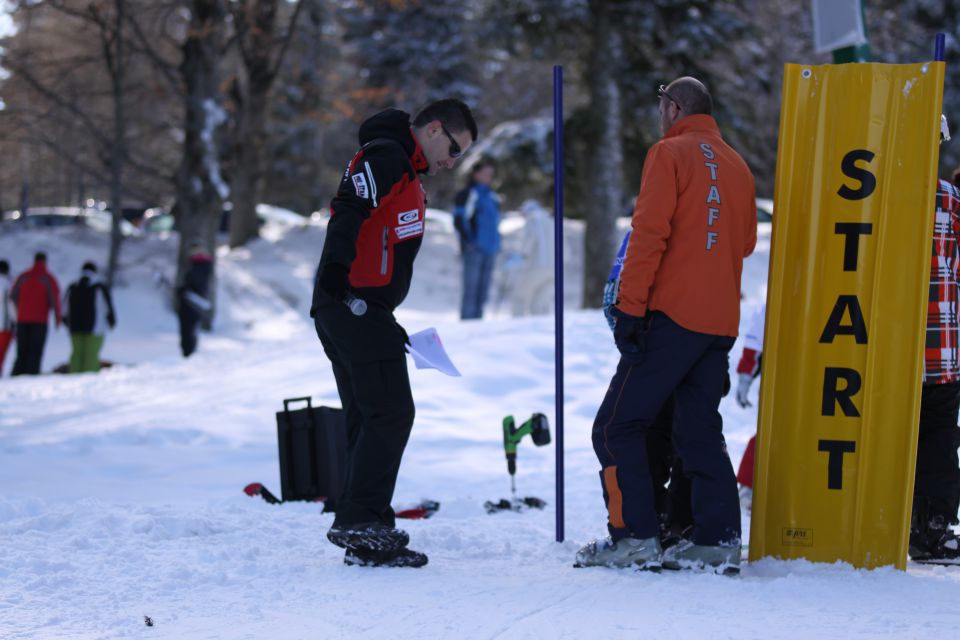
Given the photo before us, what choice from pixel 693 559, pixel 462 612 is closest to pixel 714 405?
pixel 693 559

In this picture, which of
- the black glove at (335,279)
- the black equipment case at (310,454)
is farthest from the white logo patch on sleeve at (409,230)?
the black equipment case at (310,454)

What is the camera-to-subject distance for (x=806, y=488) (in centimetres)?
493

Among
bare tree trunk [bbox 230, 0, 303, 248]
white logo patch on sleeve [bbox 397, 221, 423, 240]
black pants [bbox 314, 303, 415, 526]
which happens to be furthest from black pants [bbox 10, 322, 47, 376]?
white logo patch on sleeve [bbox 397, 221, 423, 240]

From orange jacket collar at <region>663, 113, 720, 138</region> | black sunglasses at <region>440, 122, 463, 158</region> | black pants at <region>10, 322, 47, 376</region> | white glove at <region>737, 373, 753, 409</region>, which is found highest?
orange jacket collar at <region>663, 113, 720, 138</region>

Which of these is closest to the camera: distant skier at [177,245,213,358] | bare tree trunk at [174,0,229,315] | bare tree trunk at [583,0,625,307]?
distant skier at [177,245,213,358]

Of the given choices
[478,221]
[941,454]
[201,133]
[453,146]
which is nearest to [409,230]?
[453,146]

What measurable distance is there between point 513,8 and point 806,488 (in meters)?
15.5

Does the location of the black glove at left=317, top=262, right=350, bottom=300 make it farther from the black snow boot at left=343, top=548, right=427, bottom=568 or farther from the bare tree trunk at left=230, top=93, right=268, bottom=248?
the bare tree trunk at left=230, top=93, right=268, bottom=248

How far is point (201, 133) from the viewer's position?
70.7 ft

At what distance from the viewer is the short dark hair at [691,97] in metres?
4.99

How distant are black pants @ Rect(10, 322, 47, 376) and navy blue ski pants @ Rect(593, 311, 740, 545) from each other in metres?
13.8

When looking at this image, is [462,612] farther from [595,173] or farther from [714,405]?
[595,173]

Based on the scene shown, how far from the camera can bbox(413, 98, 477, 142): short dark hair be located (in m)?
5.08

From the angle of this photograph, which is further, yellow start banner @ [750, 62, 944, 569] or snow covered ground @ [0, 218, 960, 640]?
yellow start banner @ [750, 62, 944, 569]
